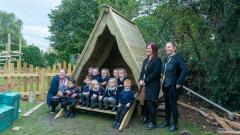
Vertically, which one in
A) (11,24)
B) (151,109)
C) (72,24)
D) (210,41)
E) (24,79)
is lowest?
(151,109)

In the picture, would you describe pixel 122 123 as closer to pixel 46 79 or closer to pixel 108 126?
pixel 108 126

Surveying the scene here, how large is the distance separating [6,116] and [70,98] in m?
1.67

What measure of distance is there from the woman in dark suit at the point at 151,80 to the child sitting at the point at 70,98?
1.83 m

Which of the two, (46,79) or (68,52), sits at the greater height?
(68,52)

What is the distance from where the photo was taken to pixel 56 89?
7945 mm

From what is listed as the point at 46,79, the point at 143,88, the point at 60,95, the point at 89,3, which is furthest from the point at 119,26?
the point at 89,3

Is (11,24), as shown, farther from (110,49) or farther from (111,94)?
(111,94)

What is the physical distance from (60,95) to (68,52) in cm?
1536

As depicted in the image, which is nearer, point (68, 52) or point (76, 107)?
point (76, 107)

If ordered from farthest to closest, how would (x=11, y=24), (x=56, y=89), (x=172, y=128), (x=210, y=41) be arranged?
(x=11, y=24) < (x=210, y=41) < (x=56, y=89) < (x=172, y=128)

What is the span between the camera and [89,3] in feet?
71.6

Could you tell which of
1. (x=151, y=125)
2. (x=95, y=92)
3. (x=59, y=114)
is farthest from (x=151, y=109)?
(x=59, y=114)

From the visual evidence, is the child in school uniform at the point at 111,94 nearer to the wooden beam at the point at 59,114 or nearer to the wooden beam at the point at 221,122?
the wooden beam at the point at 59,114

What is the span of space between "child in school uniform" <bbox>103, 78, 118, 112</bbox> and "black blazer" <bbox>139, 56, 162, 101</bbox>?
806 millimetres
